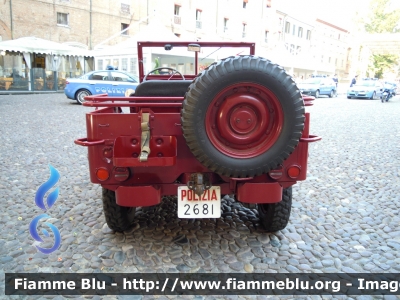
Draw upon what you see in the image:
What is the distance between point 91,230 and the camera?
10.9 ft

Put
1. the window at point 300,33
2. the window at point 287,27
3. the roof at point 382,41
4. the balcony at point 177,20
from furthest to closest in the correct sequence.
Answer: the window at point 300,33
the window at point 287,27
the balcony at point 177,20
the roof at point 382,41

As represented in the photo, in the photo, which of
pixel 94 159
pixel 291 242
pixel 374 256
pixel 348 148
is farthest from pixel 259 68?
pixel 348 148

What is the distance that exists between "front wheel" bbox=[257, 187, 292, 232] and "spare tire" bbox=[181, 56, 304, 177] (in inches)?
27.4

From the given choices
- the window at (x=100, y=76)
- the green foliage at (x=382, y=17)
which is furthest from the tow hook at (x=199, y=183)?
the green foliage at (x=382, y=17)

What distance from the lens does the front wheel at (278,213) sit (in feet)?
10.2

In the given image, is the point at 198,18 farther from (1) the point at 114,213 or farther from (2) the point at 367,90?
(1) the point at 114,213

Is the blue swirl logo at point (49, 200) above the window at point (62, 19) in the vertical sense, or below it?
below

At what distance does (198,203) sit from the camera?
2.83m

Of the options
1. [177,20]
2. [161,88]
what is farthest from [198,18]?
[161,88]

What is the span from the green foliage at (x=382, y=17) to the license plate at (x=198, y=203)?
4805 centimetres

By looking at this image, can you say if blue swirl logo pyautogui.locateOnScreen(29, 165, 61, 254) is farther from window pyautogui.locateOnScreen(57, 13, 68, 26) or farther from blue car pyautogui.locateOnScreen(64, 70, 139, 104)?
window pyautogui.locateOnScreen(57, 13, 68, 26)

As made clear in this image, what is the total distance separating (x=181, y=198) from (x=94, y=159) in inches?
29.6

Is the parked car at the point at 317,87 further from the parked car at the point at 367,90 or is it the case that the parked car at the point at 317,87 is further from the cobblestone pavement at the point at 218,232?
the cobblestone pavement at the point at 218,232

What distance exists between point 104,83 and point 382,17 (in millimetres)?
41146
